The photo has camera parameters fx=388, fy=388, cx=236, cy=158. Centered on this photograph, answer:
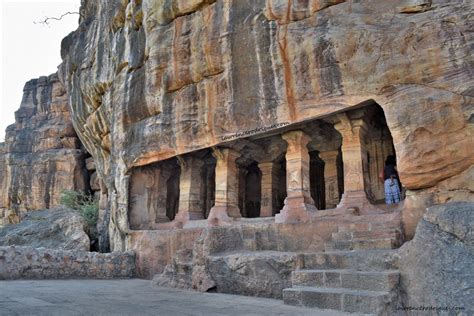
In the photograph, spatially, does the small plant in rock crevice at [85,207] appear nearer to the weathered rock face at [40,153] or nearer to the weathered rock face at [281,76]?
the weathered rock face at [40,153]

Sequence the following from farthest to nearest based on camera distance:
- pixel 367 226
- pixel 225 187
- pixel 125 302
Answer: pixel 225 187
pixel 367 226
pixel 125 302

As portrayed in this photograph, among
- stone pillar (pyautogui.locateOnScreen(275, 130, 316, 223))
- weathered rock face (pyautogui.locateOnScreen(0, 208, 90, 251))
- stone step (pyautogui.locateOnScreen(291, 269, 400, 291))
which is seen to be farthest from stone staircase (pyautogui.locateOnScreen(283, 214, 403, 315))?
weathered rock face (pyautogui.locateOnScreen(0, 208, 90, 251))

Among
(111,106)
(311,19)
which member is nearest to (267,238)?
(311,19)

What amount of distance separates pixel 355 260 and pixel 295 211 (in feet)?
10.9

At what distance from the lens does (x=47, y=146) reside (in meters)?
21.8

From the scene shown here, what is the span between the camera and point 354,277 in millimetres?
5031

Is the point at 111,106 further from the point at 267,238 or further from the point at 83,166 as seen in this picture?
the point at 83,166

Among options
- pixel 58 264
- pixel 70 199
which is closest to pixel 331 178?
pixel 58 264

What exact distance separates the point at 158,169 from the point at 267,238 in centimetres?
559

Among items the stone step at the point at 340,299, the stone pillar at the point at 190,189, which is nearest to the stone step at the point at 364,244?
the stone step at the point at 340,299

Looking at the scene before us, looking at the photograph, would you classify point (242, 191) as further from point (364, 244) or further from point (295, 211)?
point (364, 244)

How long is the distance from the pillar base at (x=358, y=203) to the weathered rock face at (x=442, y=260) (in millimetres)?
3066

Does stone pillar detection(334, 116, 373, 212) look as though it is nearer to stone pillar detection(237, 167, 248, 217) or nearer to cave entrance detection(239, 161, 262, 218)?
stone pillar detection(237, 167, 248, 217)

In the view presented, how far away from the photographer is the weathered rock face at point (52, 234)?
40.3 ft
